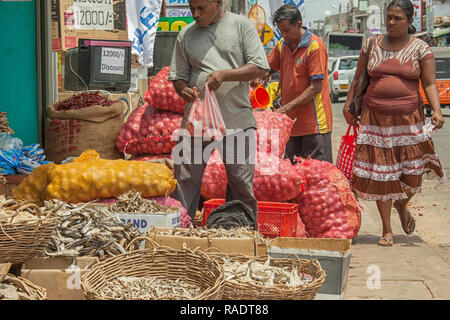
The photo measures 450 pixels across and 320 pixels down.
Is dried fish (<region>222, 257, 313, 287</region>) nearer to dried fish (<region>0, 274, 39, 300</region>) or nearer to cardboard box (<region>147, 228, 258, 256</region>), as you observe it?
cardboard box (<region>147, 228, 258, 256</region>)

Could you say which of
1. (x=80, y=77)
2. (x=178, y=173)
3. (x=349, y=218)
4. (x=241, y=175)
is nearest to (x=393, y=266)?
(x=349, y=218)

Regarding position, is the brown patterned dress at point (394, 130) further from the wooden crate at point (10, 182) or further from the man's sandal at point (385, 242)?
the wooden crate at point (10, 182)

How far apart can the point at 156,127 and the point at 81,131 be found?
2.48 ft

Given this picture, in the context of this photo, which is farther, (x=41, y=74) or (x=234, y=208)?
(x=41, y=74)

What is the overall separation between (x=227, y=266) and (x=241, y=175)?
→ 1374mm

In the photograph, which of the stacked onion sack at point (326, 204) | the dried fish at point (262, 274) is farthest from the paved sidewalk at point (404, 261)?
the dried fish at point (262, 274)

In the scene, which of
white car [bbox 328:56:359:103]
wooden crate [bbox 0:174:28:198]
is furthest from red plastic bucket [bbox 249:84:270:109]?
white car [bbox 328:56:359:103]

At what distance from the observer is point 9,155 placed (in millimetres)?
5812

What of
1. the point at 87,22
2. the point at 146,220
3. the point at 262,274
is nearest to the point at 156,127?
the point at 146,220

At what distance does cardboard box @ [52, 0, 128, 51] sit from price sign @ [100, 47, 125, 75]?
50 cm

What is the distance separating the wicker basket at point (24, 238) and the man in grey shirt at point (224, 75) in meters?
1.74

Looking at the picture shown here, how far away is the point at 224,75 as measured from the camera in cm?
456
